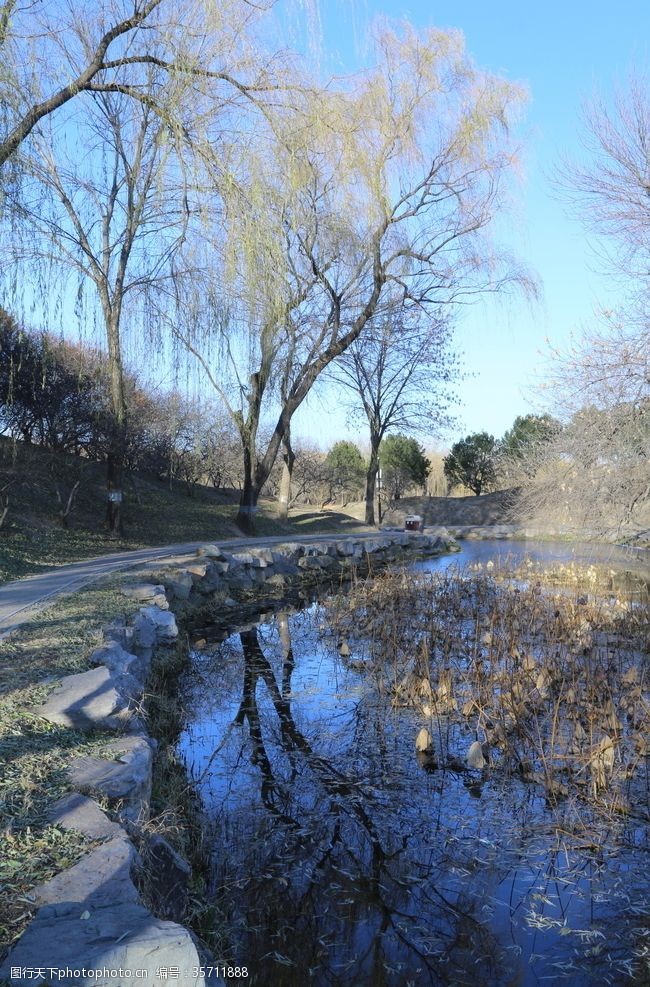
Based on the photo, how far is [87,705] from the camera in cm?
434

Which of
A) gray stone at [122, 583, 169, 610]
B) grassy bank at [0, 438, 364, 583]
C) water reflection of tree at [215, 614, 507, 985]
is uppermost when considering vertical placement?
grassy bank at [0, 438, 364, 583]

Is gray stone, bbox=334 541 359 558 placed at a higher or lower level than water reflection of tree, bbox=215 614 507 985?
higher

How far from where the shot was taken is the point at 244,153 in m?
6.07

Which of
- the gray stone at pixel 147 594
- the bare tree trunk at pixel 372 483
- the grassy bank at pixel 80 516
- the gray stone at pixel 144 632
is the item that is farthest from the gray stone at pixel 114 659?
the bare tree trunk at pixel 372 483

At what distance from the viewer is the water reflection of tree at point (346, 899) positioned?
3369 millimetres

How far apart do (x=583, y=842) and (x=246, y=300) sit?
4.71 metres

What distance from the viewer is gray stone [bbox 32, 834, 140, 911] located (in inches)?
101

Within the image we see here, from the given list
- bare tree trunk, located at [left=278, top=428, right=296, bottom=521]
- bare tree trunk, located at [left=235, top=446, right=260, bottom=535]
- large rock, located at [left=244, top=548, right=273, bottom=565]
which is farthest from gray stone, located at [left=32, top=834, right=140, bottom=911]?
bare tree trunk, located at [left=278, top=428, right=296, bottom=521]

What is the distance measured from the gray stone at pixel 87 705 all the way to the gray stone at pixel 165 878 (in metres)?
1.03

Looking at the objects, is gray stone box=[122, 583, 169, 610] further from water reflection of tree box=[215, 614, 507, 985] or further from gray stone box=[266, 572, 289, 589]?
gray stone box=[266, 572, 289, 589]

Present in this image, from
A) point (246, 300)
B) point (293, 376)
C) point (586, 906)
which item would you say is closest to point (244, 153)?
point (246, 300)

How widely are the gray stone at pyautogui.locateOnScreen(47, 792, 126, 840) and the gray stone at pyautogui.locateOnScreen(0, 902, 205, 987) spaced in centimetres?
65

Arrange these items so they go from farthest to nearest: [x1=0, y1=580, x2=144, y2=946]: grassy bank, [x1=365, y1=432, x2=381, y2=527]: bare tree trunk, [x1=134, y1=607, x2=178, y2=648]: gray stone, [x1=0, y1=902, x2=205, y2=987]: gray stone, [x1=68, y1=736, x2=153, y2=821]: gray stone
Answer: [x1=365, y1=432, x2=381, y2=527]: bare tree trunk < [x1=134, y1=607, x2=178, y2=648]: gray stone < [x1=68, y1=736, x2=153, y2=821]: gray stone < [x1=0, y1=580, x2=144, y2=946]: grassy bank < [x1=0, y1=902, x2=205, y2=987]: gray stone

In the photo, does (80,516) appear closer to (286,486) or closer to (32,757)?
(286,486)
